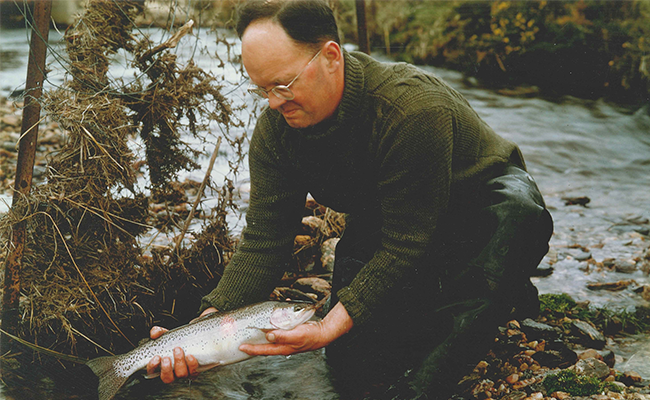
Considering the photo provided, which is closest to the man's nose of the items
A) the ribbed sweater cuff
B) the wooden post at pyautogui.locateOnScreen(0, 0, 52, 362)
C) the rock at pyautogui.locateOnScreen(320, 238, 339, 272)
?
the ribbed sweater cuff

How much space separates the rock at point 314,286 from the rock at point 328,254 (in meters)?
0.21

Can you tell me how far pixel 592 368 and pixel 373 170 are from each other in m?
1.80

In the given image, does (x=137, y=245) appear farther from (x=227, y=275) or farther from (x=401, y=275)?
(x=401, y=275)

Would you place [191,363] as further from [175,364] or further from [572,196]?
[572,196]

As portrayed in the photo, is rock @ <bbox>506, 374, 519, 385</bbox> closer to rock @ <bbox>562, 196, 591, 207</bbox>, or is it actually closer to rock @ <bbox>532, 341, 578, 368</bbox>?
rock @ <bbox>532, 341, 578, 368</bbox>

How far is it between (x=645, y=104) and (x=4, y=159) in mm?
10307

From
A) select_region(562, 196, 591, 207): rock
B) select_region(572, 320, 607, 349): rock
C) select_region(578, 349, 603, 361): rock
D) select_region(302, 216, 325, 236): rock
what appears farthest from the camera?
select_region(562, 196, 591, 207): rock

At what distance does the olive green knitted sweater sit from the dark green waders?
15 centimetres

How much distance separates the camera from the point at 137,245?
405 centimetres

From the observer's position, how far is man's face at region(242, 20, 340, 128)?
279 cm

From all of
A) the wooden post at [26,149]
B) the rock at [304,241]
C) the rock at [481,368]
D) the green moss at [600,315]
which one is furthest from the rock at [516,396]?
the wooden post at [26,149]

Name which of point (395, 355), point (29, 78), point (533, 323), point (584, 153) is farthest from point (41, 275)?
point (584, 153)

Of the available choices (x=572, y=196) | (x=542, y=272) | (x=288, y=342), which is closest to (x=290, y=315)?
(x=288, y=342)

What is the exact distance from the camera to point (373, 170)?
3.27 metres
